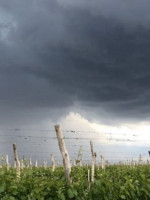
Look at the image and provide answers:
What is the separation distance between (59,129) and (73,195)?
8.31 ft

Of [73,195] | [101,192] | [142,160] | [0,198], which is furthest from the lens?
[142,160]

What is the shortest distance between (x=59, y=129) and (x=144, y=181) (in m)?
4.34

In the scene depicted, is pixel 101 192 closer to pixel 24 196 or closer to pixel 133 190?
pixel 133 190

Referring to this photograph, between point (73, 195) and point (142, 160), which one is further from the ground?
point (142, 160)

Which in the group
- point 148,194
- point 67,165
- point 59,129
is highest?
point 59,129

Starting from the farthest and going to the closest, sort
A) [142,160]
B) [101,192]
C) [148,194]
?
[142,160]
[148,194]
[101,192]

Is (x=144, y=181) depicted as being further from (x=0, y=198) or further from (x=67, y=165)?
(x=0, y=198)

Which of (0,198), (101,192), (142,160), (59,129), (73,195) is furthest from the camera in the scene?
(142,160)

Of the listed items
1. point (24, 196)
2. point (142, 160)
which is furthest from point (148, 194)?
point (142, 160)

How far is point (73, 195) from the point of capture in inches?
436

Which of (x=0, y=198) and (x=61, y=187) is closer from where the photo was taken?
(x=0, y=198)

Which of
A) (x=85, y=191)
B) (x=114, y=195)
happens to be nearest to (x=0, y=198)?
(x=85, y=191)

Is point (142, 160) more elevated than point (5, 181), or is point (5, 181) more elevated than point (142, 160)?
point (142, 160)

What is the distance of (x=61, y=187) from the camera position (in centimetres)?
1123
